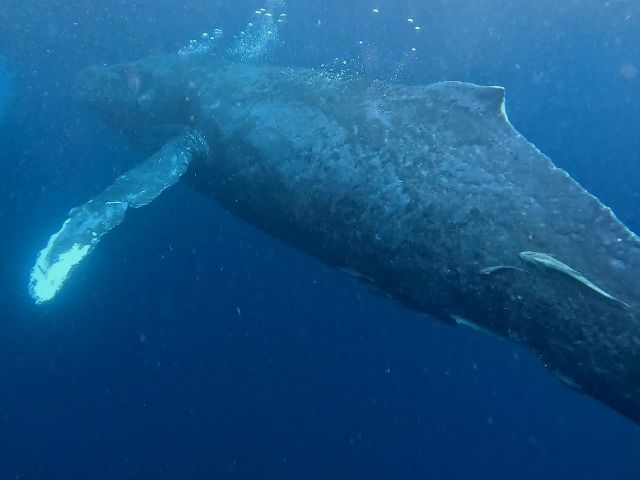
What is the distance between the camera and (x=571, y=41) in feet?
Answer: 80.5

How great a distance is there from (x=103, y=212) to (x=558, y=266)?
6.80m

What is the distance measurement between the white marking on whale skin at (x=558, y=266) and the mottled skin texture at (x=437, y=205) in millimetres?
72

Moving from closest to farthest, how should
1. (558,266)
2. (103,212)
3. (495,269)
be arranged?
1. (558,266)
2. (495,269)
3. (103,212)

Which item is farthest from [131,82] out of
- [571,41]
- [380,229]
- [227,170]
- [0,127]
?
[571,41]

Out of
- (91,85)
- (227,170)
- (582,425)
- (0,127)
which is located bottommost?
(582,425)

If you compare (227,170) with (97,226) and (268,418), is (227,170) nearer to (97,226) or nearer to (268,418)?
(97,226)

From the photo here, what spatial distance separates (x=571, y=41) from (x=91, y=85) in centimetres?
2282

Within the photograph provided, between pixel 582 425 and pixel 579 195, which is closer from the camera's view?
pixel 579 195

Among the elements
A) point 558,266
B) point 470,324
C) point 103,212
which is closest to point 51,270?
point 103,212

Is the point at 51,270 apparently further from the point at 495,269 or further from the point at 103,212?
the point at 495,269

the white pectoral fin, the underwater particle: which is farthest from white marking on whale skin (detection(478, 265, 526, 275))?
the underwater particle

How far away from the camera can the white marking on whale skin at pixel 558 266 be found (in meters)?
4.50

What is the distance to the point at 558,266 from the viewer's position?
184 inches

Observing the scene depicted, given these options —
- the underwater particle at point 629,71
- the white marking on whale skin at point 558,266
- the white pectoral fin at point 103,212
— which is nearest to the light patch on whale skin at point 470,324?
the white marking on whale skin at point 558,266
